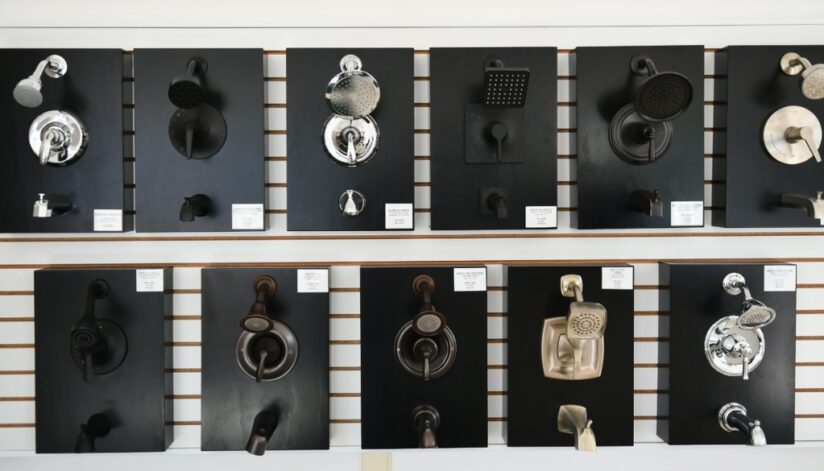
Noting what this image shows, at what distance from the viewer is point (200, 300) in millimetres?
1587

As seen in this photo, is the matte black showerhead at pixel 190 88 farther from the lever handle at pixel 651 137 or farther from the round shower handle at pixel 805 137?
the round shower handle at pixel 805 137

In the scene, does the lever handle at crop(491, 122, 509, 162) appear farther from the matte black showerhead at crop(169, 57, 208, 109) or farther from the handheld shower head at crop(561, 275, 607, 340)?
the matte black showerhead at crop(169, 57, 208, 109)

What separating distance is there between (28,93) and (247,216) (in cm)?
70

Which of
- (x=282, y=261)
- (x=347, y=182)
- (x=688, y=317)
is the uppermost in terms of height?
(x=347, y=182)

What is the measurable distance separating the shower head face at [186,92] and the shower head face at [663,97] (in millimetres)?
1288

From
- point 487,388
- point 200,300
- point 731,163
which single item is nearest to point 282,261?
point 200,300

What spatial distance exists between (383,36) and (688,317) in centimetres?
133

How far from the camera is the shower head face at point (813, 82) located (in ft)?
4.76

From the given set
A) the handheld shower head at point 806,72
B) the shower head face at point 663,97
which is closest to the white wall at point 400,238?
the handheld shower head at point 806,72

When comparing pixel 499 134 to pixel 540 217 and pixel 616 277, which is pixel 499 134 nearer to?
pixel 540 217

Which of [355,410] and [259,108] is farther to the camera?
[355,410]

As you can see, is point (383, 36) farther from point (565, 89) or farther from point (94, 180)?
point (94, 180)

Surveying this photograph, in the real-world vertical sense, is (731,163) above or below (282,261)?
above

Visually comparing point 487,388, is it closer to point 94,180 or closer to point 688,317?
point 688,317
